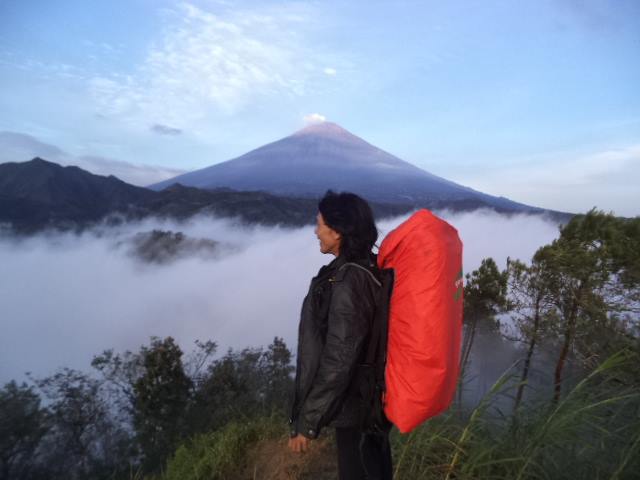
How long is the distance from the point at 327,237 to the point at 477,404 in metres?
1.64

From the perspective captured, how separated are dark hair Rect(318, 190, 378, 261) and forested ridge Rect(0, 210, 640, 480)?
1171 mm

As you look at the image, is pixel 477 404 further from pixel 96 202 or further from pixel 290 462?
pixel 96 202

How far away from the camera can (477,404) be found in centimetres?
278

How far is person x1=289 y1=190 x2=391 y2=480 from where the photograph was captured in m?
1.80

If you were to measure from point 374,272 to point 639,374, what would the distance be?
6.93 ft

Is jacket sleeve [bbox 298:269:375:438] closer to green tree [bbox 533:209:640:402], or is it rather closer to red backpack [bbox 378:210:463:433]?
red backpack [bbox 378:210:463:433]

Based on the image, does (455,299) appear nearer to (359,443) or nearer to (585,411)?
(359,443)

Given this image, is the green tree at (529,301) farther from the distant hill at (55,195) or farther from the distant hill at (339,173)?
the distant hill at (55,195)

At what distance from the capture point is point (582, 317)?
8875 mm

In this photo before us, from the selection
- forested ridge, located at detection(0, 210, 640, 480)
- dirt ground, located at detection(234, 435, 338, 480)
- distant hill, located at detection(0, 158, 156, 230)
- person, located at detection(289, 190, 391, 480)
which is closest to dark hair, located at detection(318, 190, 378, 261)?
person, located at detection(289, 190, 391, 480)

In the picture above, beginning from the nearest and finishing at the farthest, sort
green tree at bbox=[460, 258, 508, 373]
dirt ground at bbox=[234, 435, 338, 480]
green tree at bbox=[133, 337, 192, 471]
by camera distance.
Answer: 1. dirt ground at bbox=[234, 435, 338, 480]
2. green tree at bbox=[460, 258, 508, 373]
3. green tree at bbox=[133, 337, 192, 471]

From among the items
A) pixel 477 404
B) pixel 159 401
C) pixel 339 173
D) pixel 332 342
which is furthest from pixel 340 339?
pixel 339 173

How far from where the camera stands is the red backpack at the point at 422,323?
173 centimetres

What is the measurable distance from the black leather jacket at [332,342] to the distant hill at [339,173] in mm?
136039
